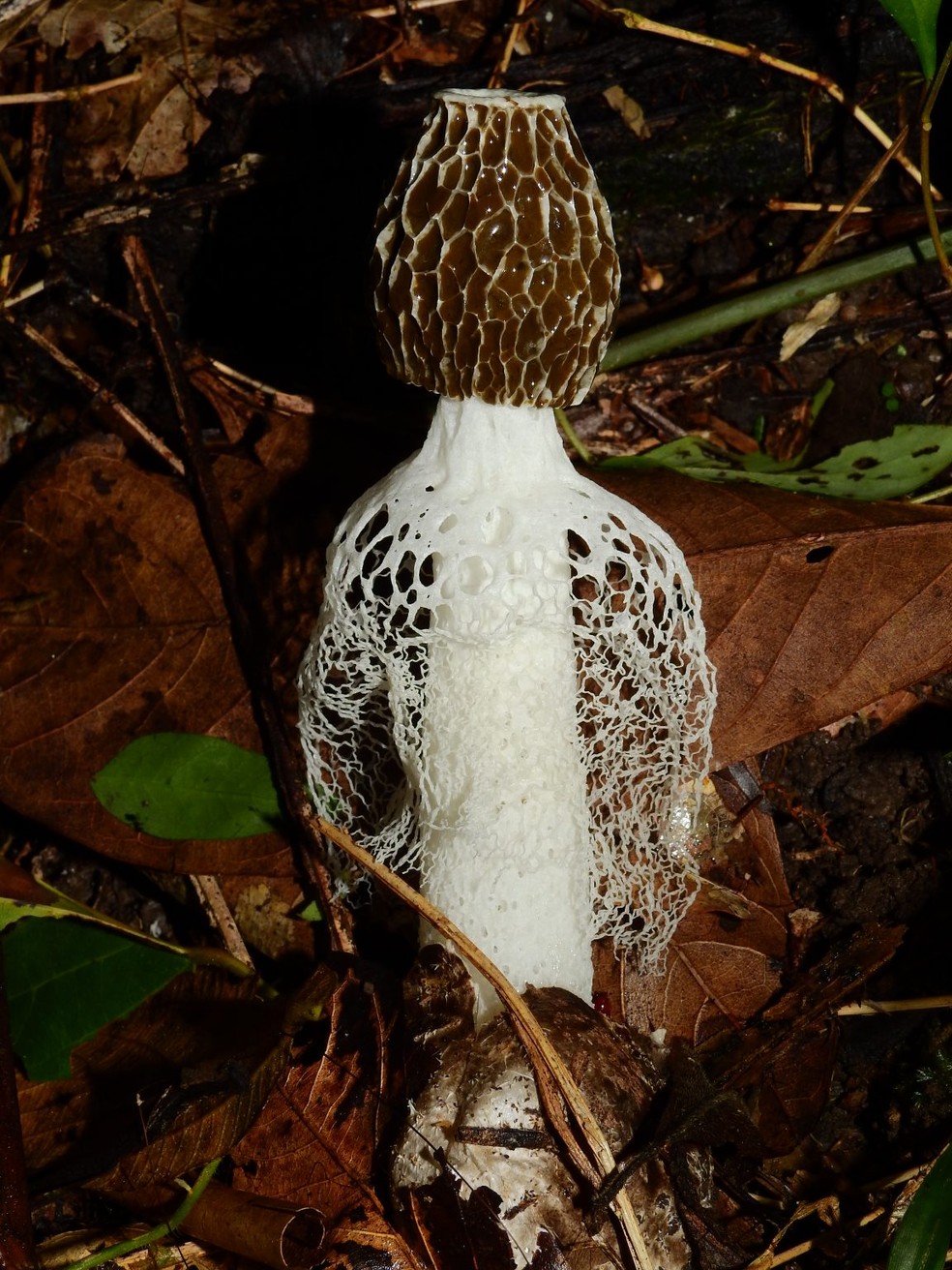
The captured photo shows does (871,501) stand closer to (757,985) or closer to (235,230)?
(757,985)

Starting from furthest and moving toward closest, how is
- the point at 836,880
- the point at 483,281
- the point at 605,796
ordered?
the point at 836,880 → the point at 605,796 → the point at 483,281

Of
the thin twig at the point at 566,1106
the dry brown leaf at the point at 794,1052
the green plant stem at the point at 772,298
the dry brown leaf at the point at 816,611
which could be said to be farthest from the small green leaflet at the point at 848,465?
the thin twig at the point at 566,1106

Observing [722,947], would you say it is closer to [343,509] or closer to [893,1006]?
[893,1006]

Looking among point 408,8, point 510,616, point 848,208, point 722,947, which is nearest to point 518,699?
point 510,616

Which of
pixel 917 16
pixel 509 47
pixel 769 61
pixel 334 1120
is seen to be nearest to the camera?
pixel 334 1120

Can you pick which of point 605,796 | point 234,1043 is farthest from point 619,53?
point 234,1043

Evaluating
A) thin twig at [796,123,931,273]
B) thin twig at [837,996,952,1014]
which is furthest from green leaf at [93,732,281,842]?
thin twig at [796,123,931,273]

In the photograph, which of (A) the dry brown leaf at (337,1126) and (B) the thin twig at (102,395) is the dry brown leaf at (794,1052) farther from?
(B) the thin twig at (102,395)
